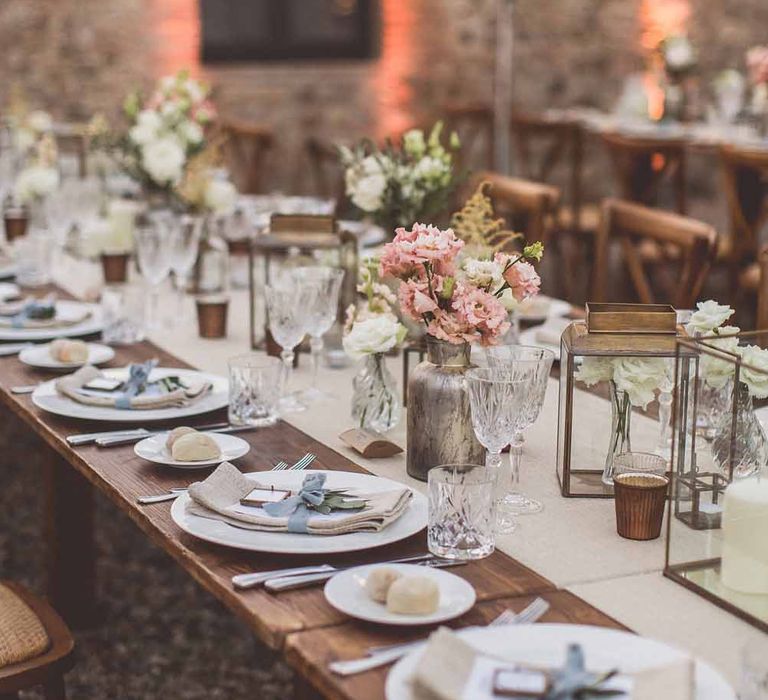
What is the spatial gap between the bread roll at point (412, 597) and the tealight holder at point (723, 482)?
1.10 ft

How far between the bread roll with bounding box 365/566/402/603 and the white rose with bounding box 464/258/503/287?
1.73 feet

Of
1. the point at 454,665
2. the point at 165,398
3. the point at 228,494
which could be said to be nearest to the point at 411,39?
the point at 165,398

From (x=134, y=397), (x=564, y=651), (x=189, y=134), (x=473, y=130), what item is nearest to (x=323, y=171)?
(x=473, y=130)

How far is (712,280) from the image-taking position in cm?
798

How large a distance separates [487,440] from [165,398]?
0.70 meters

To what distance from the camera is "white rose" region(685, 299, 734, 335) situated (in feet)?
6.38

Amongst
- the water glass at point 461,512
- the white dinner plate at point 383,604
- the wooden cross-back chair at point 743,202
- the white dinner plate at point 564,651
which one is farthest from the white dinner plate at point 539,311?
the wooden cross-back chair at point 743,202

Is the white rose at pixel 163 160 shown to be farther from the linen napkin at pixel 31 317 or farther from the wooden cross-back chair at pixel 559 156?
the wooden cross-back chair at pixel 559 156

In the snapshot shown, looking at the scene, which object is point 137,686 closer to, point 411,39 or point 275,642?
point 275,642

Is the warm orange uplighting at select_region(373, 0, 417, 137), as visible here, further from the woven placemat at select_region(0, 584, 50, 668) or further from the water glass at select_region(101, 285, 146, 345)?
the woven placemat at select_region(0, 584, 50, 668)

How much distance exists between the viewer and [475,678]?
1286 mm

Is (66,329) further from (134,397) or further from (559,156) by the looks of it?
(559,156)

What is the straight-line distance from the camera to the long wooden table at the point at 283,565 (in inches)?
56.9

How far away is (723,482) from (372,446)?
564mm
